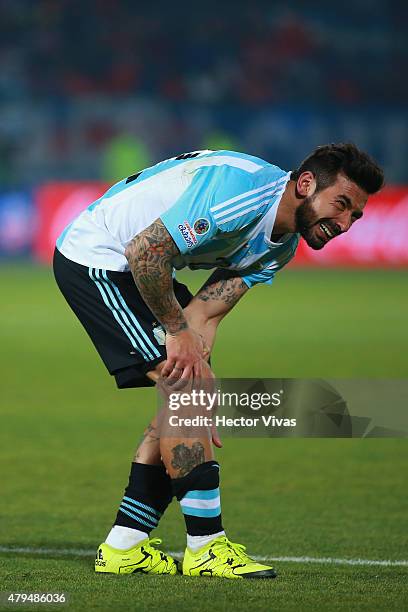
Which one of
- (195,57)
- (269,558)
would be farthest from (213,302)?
(195,57)

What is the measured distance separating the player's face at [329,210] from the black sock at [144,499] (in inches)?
45.7

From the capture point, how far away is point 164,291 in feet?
14.7

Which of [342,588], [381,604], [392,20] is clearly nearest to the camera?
[381,604]

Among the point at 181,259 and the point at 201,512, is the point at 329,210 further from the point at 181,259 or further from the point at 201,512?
the point at 201,512

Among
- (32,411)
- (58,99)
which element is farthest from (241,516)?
(58,99)

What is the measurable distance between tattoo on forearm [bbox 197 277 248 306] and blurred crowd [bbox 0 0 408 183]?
95.2ft

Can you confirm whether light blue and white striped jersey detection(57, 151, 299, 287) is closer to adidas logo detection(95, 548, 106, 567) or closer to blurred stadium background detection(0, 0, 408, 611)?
blurred stadium background detection(0, 0, 408, 611)

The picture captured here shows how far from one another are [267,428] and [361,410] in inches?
14.4

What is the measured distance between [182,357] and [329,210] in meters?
0.80

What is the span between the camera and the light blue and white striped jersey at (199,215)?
4480 mm

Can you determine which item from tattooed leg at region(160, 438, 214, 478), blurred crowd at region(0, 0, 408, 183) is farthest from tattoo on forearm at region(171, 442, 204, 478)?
blurred crowd at region(0, 0, 408, 183)

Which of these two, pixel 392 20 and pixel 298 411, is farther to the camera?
pixel 392 20

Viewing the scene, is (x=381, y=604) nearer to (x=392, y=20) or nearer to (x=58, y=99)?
(x=58, y=99)

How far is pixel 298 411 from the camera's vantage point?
4.62m
